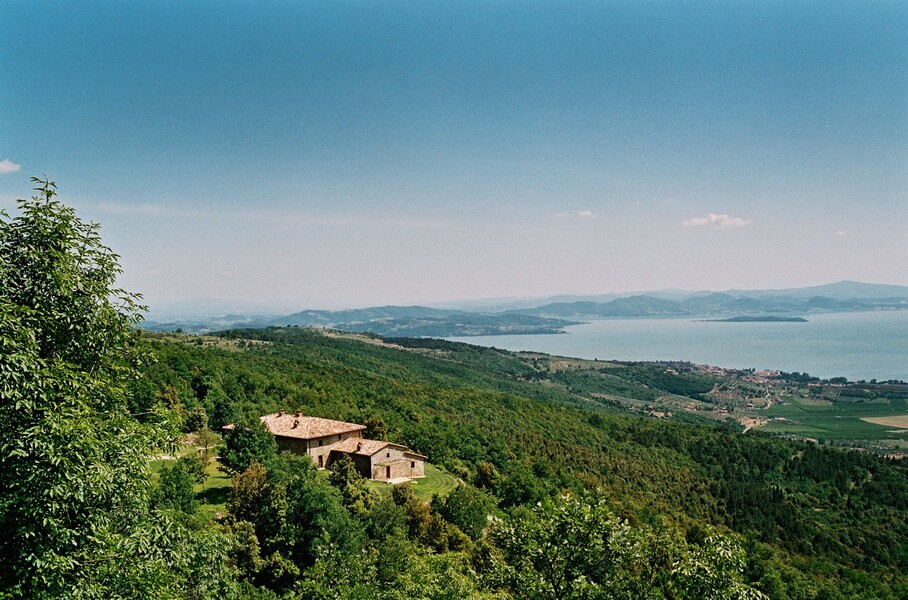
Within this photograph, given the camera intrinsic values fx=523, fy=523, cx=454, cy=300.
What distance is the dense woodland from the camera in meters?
7.62

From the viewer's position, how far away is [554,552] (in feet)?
40.1

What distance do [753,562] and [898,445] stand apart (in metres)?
109

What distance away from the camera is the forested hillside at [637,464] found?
145 feet

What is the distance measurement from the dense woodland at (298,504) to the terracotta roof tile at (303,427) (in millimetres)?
4072

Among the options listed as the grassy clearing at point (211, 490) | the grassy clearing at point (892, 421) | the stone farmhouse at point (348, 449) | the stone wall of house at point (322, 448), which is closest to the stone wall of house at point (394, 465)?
the stone farmhouse at point (348, 449)

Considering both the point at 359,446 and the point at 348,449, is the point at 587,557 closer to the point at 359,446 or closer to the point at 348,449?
the point at 359,446

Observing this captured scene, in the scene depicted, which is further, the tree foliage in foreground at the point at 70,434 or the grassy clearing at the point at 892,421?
the grassy clearing at the point at 892,421

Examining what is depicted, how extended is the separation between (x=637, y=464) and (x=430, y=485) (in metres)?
43.6

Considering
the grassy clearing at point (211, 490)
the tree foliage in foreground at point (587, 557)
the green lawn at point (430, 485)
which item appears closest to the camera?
the tree foliage in foreground at point (587, 557)

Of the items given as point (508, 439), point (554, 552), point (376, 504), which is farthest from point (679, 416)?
point (554, 552)

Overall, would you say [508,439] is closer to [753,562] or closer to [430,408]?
[430,408]

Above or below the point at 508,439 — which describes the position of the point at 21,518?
above

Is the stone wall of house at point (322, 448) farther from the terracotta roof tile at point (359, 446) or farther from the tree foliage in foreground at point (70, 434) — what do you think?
the tree foliage in foreground at point (70, 434)

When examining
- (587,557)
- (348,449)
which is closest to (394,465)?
(348,449)
